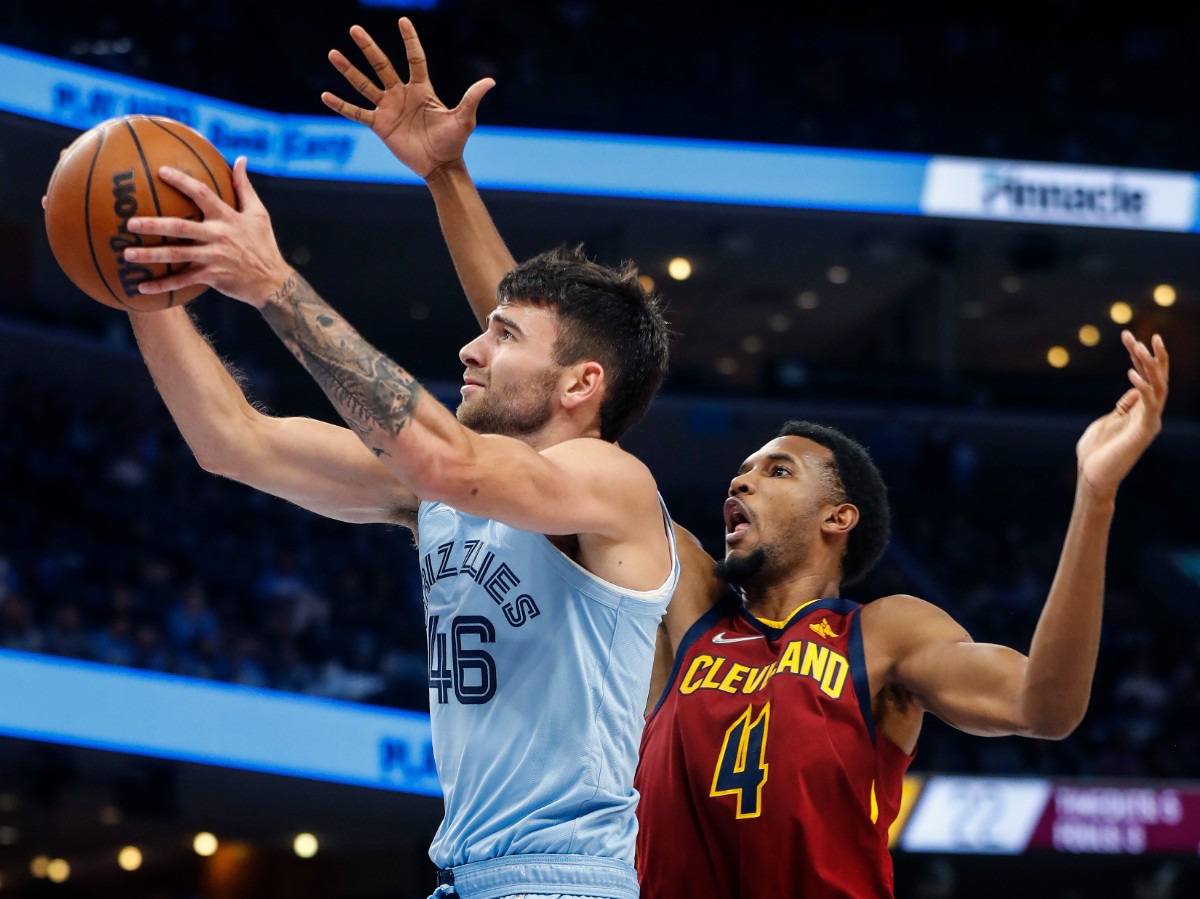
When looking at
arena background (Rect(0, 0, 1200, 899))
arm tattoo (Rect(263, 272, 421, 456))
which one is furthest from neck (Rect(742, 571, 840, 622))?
arena background (Rect(0, 0, 1200, 899))

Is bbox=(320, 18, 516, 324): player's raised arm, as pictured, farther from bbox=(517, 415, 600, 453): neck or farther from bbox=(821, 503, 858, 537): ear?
bbox=(821, 503, 858, 537): ear

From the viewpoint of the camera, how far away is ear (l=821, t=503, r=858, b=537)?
3.99 m

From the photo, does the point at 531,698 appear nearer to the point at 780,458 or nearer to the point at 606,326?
the point at 606,326

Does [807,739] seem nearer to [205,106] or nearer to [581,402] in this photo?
[581,402]

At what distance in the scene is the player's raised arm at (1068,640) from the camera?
10.1 ft

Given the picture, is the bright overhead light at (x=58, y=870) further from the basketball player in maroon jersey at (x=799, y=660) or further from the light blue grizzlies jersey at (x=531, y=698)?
the light blue grizzlies jersey at (x=531, y=698)

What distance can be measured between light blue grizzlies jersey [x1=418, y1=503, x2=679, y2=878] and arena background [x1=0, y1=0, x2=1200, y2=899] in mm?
7679

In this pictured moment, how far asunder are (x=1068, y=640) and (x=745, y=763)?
0.85 m

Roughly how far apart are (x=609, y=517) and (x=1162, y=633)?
13486 millimetres

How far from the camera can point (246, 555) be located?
42.9 feet

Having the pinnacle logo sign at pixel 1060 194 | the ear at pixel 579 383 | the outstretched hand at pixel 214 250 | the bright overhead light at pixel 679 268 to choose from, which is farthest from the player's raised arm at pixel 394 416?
the bright overhead light at pixel 679 268

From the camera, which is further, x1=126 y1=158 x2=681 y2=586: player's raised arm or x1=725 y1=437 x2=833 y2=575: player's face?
x1=725 y1=437 x2=833 y2=575: player's face

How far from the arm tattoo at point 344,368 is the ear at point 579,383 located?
509 millimetres

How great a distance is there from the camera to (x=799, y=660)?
12.3 feet
